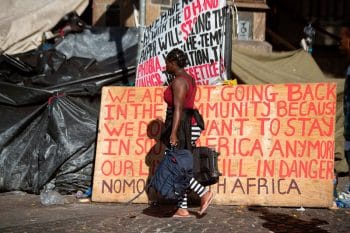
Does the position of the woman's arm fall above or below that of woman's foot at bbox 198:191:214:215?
above

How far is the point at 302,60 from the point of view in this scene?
9289 millimetres

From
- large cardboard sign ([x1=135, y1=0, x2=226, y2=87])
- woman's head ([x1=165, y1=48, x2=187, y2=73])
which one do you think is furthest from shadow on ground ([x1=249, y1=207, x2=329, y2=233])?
woman's head ([x1=165, y1=48, x2=187, y2=73])

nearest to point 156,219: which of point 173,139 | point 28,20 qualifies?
point 173,139

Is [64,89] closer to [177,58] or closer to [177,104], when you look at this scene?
[177,58]

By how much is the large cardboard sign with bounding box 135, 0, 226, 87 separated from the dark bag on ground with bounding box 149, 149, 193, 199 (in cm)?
142

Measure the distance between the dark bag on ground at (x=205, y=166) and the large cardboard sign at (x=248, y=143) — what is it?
804mm

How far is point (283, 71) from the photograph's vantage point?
9.04m

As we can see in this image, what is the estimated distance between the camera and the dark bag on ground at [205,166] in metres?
6.12

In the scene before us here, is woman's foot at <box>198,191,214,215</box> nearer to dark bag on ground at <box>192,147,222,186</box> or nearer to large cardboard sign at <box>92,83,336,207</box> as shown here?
dark bag on ground at <box>192,147,222,186</box>

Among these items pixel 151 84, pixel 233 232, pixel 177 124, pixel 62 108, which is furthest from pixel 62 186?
pixel 233 232

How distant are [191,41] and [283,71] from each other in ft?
7.29

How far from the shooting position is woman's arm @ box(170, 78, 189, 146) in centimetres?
596

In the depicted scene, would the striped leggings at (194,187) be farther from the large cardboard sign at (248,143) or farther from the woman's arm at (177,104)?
the large cardboard sign at (248,143)

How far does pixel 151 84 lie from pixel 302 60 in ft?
8.93
